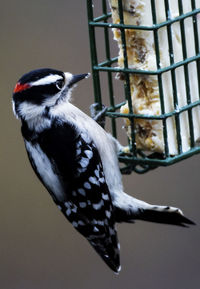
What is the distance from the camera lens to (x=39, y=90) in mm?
4648

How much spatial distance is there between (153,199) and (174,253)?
0.52m

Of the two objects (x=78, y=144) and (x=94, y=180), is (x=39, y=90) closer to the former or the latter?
(x=78, y=144)

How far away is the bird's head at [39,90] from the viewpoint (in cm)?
461

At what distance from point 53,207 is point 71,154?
3.24 meters

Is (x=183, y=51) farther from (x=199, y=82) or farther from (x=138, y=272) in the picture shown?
(x=138, y=272)

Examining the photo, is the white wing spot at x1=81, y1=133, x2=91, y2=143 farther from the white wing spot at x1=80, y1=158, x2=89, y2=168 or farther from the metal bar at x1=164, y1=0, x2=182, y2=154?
the metal bar at x1=164, y1=0, x2=182, y2=154

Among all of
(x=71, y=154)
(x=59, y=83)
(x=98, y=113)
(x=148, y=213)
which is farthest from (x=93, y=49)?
(x=148, y=213)

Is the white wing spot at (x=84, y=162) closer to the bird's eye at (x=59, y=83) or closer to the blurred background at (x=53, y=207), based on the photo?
the bird's eye at (x=59, y=83)

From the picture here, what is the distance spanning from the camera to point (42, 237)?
774cm

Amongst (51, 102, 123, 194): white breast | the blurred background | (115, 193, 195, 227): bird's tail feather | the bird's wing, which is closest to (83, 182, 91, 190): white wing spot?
the bird's wing

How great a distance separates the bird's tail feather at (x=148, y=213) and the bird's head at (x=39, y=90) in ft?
2.33

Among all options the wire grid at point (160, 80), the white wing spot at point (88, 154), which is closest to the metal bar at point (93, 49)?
the wire grid at point (160, 80)

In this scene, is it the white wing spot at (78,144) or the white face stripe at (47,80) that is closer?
the white face stripe at (47,80)

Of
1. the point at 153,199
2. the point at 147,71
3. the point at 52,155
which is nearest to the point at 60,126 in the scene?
the point at 52,155
